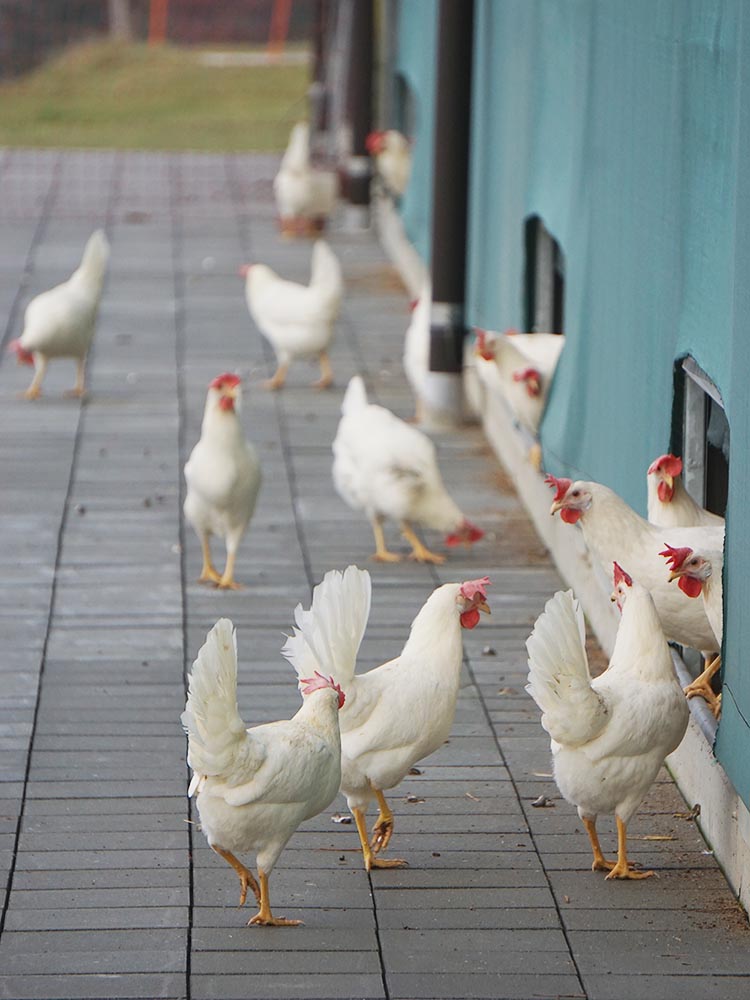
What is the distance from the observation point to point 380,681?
509cm

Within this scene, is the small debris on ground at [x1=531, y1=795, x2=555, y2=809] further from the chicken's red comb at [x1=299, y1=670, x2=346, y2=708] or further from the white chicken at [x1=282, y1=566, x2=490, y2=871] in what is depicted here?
the chicken's red comb at [x1=299, y1=670, x2=346, y2=708]

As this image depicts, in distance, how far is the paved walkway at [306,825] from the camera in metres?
4.50

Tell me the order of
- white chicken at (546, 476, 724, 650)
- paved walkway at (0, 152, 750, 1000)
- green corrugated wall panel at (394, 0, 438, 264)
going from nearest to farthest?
paved walkway at (0, 152, 750, 1000), white chicken at (546, 476, 724, 650), green corrugated wall panel at (394, 0, 438, 264)

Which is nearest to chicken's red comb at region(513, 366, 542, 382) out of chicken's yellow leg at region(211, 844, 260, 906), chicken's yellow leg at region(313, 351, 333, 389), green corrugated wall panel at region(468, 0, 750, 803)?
green corrugated wall panel at region(468, 0, 750, 803)

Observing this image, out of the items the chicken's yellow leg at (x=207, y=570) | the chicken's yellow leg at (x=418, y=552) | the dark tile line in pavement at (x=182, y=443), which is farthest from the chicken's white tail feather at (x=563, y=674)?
the chicken's yellow leg at (x=418, y=552)

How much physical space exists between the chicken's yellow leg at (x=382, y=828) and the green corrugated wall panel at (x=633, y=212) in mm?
1064

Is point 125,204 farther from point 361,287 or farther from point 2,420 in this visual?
point 2,420

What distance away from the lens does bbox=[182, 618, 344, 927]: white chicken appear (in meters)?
4.39

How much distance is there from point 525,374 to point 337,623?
394cm

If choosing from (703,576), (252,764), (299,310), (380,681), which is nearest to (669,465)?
(703,576)

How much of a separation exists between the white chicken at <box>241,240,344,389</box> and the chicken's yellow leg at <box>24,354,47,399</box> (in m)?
1.55

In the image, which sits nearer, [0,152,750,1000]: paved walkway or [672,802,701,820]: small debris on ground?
[0,152,750,1000]: paved walkway

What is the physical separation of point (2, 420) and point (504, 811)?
6114 mm

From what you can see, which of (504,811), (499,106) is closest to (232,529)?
(504,811)
